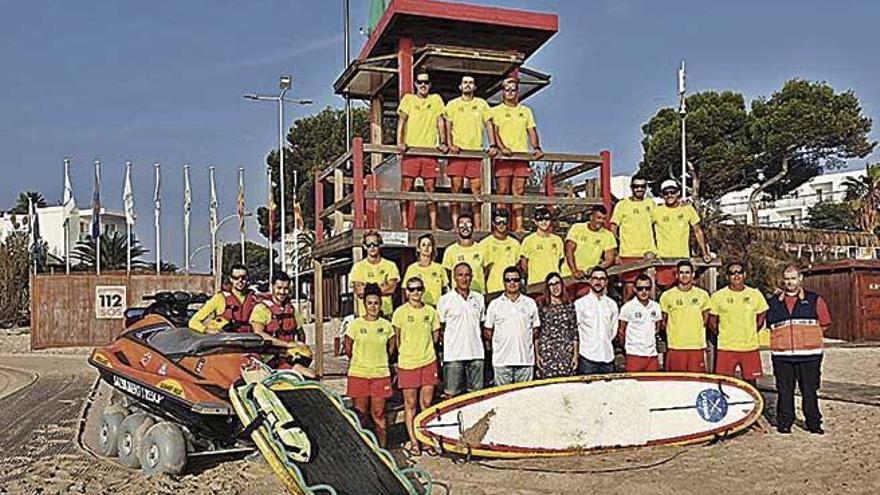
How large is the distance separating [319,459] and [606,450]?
3.36 m

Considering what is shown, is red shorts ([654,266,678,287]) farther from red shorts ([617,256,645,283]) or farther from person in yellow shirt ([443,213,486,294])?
person in yellow shirt ([443,213,486,294])

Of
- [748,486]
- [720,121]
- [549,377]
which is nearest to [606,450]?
[549,377]

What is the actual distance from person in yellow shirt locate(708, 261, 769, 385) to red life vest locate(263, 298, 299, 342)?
14.5 feet

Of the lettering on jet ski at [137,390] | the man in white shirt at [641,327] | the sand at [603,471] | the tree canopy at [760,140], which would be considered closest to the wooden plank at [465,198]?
the man in white shirt at [641,327]

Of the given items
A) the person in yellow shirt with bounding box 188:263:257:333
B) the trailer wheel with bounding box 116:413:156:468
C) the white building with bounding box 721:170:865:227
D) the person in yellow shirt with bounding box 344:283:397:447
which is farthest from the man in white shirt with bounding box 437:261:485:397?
the white building with bounding box 721:170:865:227

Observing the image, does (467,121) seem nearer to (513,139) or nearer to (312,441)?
(513,139)

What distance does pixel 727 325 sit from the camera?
10.1 m

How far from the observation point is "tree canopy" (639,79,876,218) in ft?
150

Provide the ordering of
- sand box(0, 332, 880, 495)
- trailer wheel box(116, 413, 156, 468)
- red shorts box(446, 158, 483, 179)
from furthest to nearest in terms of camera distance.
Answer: red shorts box(446, 158, 483, 179) → trailer wheel box(116, 413, 156, 468) → sand box(0, 332, 880, 495)

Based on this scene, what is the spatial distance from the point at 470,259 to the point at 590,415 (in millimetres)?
1967

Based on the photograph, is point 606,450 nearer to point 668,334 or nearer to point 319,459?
point 668,334

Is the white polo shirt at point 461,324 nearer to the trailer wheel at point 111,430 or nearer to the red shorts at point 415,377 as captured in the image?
the red shorts at point 415,377

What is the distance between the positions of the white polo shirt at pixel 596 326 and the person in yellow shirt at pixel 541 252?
583 millimetres

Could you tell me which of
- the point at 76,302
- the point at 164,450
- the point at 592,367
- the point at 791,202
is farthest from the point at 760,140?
the point at 164,450
